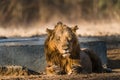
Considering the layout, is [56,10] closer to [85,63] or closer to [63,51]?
[85,63]

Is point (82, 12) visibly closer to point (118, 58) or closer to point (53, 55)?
point (118, 58)

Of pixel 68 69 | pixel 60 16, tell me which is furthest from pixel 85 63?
pixel 60 16

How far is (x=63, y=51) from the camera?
832 centimetres

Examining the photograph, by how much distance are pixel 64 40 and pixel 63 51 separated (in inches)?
5.8

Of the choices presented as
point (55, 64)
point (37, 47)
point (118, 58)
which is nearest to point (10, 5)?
point (118, 58)

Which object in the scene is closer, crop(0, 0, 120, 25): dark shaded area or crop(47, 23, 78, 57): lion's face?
crop(47, 23, 78, 57): lion's face

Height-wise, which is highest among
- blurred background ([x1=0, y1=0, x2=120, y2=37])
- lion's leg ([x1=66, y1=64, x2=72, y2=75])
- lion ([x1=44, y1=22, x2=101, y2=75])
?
blurred background ([x1=0, y1=0, x2=120, y2=37])

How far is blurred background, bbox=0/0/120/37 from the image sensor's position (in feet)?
67.2

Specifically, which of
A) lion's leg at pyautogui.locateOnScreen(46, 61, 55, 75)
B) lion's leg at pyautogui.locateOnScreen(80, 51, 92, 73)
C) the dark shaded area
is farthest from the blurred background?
lion's leg at pyautogui.locateOnScreen(46, 61, 55, 75)

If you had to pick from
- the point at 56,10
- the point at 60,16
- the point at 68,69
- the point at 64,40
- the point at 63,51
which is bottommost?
the point at 68,69

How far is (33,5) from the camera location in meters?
21.9

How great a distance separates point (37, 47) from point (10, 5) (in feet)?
36.7

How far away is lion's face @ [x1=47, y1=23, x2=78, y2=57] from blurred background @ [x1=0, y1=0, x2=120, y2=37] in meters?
11.4

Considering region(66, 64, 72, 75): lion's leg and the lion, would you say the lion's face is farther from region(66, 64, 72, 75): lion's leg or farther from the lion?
region(66, 64, 72, 75): lion's leg
